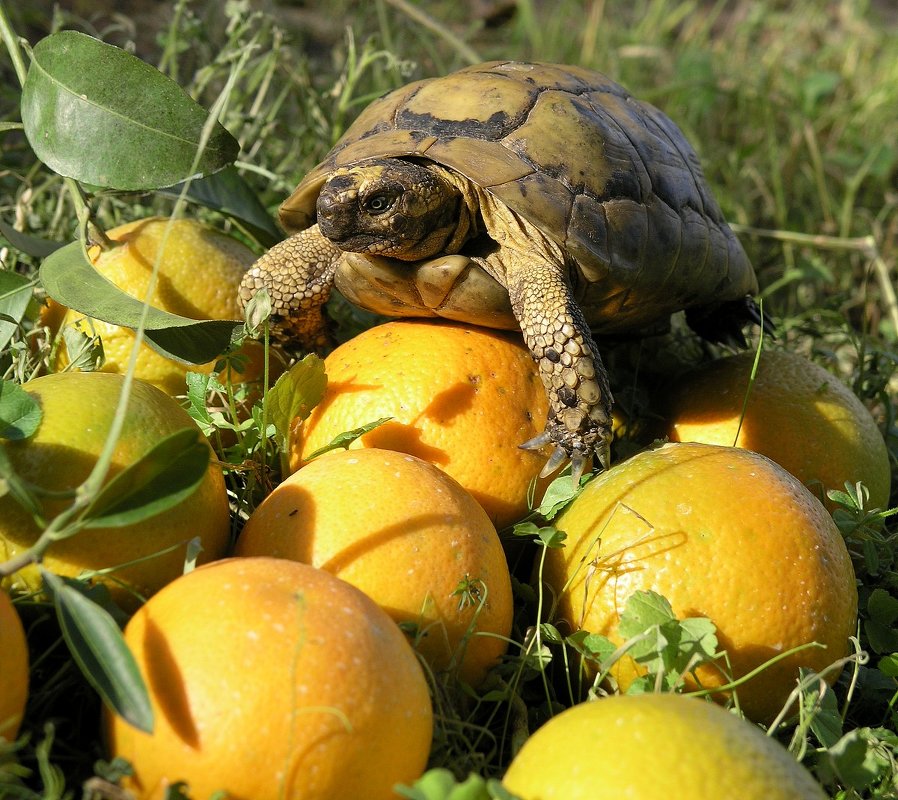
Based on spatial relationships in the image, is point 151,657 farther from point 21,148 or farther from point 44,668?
point 21,148

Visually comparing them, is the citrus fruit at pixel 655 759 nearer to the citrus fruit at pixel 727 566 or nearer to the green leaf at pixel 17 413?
the citrus fruit at pixel 727 566

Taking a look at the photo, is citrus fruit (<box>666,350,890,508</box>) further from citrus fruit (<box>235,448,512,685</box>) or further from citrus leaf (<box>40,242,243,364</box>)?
citrus leaf (<box>40,242,243,364</box>)

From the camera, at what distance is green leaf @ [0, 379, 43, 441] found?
1.19 metres

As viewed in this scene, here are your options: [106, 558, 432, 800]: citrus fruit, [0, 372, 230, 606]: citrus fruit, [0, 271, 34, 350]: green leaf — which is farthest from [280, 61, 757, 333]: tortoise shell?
[106, 558, 432, 800]: citrus fruit

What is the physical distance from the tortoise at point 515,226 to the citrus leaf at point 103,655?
810mm

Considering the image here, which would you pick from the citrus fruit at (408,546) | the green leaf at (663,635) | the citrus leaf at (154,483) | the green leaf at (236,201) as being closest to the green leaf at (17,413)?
the citrus leaf at (154,483)

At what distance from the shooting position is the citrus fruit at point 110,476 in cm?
113

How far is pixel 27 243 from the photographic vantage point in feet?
6.42

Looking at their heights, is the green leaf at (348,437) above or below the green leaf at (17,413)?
below

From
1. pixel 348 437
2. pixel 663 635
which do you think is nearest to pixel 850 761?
pixel 663 635

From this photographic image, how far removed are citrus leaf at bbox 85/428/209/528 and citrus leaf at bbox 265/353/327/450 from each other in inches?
16.6

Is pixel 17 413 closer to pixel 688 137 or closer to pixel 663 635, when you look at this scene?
pixel 663 635

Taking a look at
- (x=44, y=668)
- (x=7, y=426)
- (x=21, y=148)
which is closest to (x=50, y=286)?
(x=7, y=426)

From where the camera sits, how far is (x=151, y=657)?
0.95 meters
